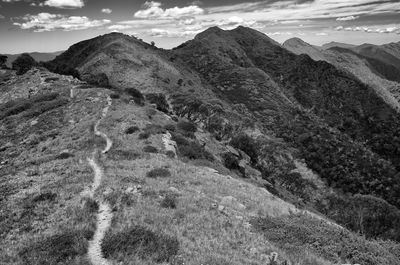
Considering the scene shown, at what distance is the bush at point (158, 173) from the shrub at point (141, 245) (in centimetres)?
945

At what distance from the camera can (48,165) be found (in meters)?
25.0

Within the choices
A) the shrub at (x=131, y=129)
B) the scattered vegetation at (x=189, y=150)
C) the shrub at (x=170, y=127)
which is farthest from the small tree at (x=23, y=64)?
the scattered vegetation at (x=189, y=150)

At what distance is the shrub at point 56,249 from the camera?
10.8m

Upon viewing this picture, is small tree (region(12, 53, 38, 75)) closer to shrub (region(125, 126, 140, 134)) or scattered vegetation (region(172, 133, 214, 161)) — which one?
shrub (region(125, 126, 140, 134))

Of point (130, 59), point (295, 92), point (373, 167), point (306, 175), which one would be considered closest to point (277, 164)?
point (306, 175)

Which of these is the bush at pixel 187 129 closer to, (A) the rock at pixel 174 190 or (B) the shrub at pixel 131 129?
(B) the shrub at pixel 131 129

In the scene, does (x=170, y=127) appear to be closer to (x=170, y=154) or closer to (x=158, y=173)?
(x=170, y=154)

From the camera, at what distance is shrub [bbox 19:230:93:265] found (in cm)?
1080

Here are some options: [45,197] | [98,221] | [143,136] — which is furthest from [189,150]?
[98,221]

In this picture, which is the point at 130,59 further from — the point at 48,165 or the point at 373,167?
the point at 48,165

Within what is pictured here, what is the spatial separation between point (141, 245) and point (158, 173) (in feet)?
35.6

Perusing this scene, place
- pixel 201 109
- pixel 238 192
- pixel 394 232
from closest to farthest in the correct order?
pixel 238 192
pixel 394 232
pixel 201 109

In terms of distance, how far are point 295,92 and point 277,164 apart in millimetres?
118848

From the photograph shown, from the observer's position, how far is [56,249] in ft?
37.1
